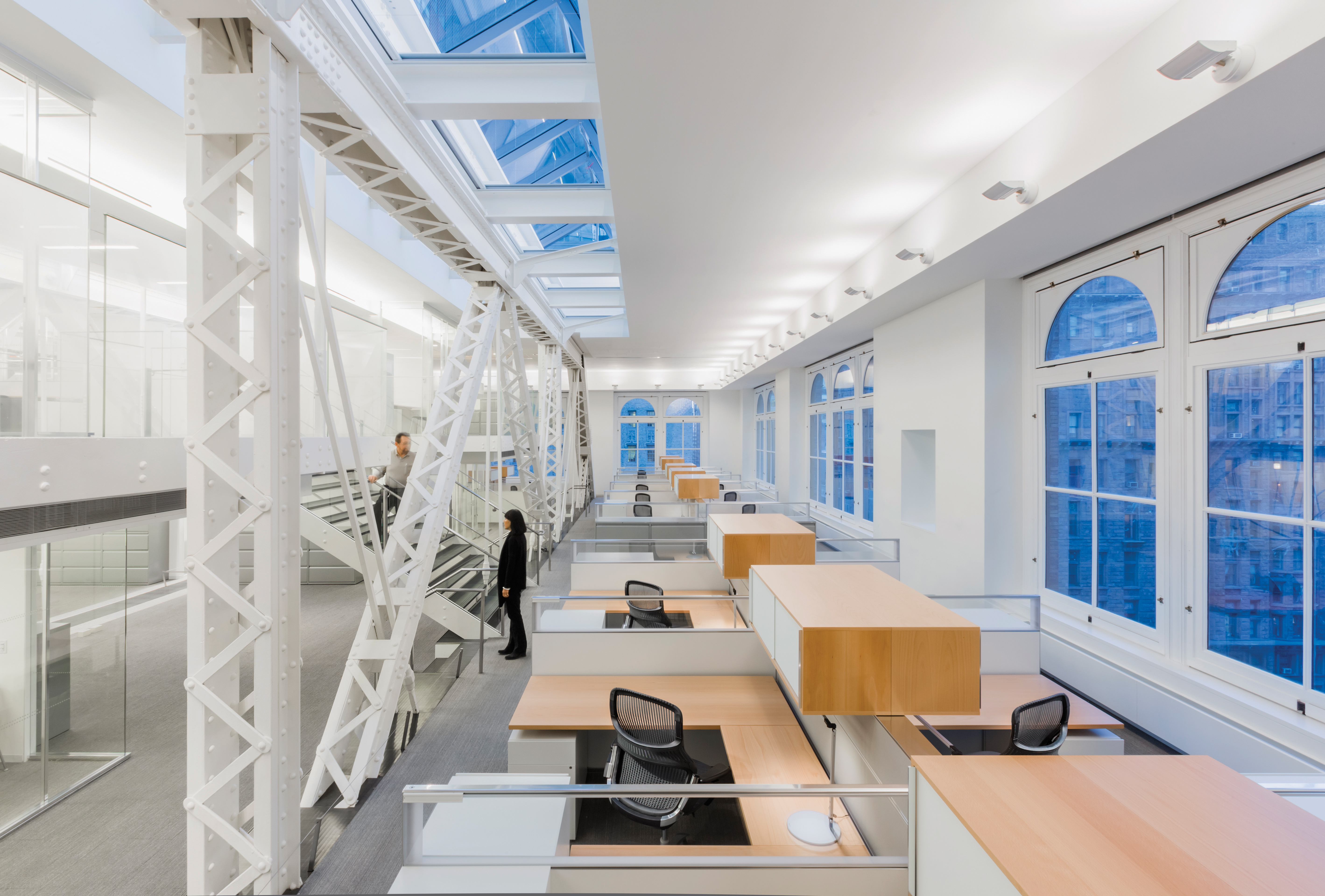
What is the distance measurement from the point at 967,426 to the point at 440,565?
616 centimetres

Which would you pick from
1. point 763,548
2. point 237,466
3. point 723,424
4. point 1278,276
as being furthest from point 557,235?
point 723,424

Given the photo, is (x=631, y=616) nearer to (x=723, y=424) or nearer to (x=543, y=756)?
(x=543, y=756)

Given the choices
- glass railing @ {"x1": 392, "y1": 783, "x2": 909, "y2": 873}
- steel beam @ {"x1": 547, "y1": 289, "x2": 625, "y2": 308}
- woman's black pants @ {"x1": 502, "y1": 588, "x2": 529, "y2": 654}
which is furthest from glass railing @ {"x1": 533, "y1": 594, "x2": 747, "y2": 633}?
steel beam @ {"x1": 547, "y1": 289, "x2": 625, "y2": 308}

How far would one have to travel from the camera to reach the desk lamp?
2400 mm

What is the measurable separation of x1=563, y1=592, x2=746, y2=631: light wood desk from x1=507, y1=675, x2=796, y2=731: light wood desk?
0.85 m

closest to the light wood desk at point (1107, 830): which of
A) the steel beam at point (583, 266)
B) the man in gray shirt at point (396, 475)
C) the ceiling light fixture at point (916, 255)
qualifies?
the ceiling light fixture at point (916, 255)

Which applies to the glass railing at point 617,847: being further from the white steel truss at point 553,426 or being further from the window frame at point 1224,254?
the white steel truss at point 553,426

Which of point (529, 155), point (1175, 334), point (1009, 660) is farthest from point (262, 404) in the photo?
point (1175, 334)

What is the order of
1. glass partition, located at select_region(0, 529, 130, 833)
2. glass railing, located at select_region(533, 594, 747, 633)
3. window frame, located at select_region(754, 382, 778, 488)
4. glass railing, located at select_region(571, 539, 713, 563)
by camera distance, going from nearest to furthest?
glass partition, located at select_region(0, 529, 130, 833) → glass railing, located at select_region(533, 594, 747, 633) → glass railing, located at select_region(571, 539, 713, 563) → window frame, located at select_region(754, 382, 778, 488)

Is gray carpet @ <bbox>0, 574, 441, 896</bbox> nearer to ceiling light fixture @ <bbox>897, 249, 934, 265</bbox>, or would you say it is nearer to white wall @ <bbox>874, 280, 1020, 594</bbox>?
white wall @ <bbox>874, 280, 1020, 594</bbox>

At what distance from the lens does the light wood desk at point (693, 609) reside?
210 inches

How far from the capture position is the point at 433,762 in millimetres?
4062

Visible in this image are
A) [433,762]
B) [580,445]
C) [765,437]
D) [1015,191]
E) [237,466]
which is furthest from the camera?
[765,437]

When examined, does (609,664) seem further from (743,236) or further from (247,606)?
(743,236)
